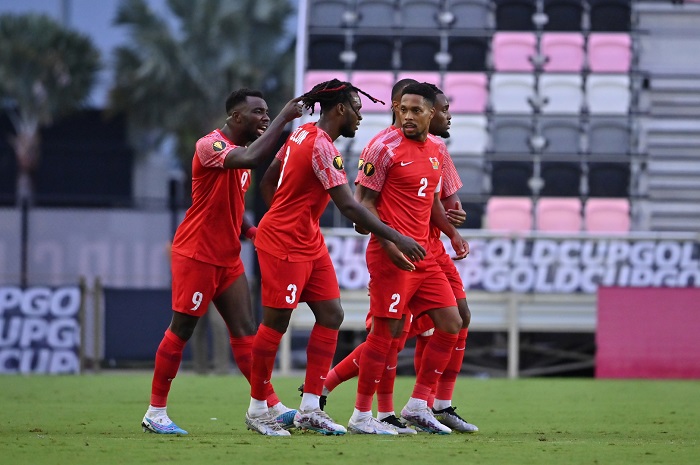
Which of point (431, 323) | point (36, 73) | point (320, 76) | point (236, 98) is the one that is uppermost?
point (36, 73)

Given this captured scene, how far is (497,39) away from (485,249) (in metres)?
4.86

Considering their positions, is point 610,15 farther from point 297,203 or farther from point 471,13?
point 297,203

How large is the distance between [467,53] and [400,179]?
495 inches

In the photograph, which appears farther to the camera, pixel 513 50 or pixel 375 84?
pixel 513 50

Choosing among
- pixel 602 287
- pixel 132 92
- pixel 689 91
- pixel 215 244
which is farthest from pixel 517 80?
pixel 132 92

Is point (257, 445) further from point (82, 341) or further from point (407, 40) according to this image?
point (407, 40)

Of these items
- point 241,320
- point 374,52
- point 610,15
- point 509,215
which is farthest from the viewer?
point 610,15

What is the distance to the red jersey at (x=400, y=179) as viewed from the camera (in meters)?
8.66

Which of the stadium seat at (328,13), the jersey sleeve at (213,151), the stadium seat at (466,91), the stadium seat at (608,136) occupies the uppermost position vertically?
the stadium seat at (328,13)

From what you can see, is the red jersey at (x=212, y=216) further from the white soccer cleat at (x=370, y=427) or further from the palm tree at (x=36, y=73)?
the palm tree at (x=36, y=73)

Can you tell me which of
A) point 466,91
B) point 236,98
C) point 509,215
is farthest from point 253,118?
point 466,91

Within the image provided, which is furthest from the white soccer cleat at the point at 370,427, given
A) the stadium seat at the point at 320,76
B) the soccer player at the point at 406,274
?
the stadium seat at the point at 320,76

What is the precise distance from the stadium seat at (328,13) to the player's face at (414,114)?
41.9ft

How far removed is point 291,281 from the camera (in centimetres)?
828
